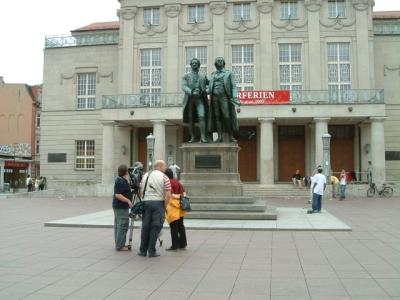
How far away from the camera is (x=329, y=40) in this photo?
40656 millimetres

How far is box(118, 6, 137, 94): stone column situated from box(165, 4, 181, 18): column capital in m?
2.93

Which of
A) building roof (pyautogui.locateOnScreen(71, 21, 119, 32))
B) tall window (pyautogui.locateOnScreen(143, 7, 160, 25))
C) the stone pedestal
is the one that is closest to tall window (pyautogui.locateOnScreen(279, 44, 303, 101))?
tall window (pyautogui.locateOnScreen(143, 7, 160, 25))

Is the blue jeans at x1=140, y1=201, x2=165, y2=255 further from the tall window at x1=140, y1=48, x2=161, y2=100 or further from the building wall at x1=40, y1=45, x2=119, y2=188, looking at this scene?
the building wall at x1=40, y1=45, x2=119, y2=188

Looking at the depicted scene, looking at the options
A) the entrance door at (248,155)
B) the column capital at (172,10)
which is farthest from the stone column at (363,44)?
the column capital at (172,10)

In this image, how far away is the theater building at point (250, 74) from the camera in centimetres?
3912

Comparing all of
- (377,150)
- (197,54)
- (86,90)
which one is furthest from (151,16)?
(377,150)

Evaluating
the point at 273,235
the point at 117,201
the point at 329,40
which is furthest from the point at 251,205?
the point at 329,40

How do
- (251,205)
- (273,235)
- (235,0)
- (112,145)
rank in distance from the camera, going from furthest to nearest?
(235,0), (112,145), (251,205), (273,235)

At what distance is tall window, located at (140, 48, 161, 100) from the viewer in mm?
42594

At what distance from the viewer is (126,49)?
42.8 metres

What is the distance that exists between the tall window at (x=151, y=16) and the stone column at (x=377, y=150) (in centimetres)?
1984

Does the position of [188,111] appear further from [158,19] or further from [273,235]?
[158,19]

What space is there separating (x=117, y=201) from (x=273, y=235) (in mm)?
4263

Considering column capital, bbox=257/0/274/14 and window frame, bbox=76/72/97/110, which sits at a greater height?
column capital, bbox=257/0/274/14
